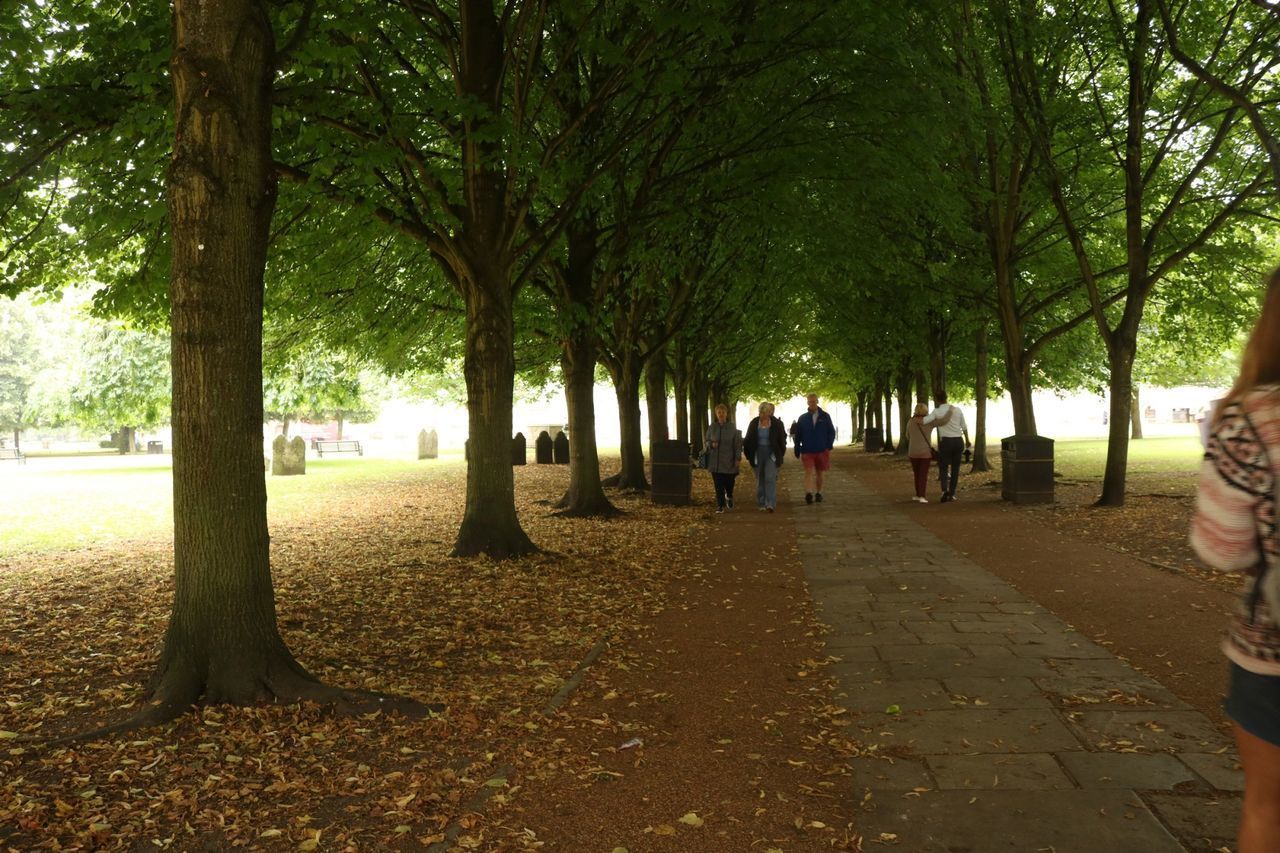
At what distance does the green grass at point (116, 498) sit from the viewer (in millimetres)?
14859

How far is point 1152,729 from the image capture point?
16.3ft

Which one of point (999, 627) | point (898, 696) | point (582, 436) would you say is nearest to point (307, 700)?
point (898, 696)

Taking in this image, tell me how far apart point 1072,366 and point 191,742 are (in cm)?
3304

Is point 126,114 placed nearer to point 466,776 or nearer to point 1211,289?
point 466,776

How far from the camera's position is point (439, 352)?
24.9 metres

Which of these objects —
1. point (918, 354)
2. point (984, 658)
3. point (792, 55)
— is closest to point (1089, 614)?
point (984, 658)

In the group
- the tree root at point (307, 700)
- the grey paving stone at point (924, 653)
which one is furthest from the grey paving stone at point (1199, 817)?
the tree root at point (307, 700)

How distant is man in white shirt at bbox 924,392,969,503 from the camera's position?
17.1 metres

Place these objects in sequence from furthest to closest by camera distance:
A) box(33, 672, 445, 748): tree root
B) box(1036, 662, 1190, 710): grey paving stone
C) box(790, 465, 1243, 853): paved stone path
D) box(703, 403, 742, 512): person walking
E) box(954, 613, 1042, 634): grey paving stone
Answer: box(703, 403, 742, 512): person walking
box(954, 613, 1042, 634): grey paving stone
box(1036, 662, 1190, 710): grey paving stone
box(33, 672, 445, 748): tree root
box(790, 465, 1243, 853): paved stone path

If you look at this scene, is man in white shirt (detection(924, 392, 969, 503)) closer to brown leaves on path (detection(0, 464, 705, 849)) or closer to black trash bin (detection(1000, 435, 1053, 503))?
black trash bin (detection(1000, 435, 1053, 503))

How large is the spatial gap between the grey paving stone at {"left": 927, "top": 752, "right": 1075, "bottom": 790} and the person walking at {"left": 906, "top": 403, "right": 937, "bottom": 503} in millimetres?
13269

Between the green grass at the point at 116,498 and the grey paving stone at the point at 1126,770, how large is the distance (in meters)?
12.8

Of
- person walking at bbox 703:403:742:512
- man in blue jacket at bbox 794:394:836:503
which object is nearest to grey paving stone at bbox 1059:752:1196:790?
person walking at bbox 703:403:742:512

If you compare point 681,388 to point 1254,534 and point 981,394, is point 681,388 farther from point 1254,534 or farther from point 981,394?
point 1254,534
